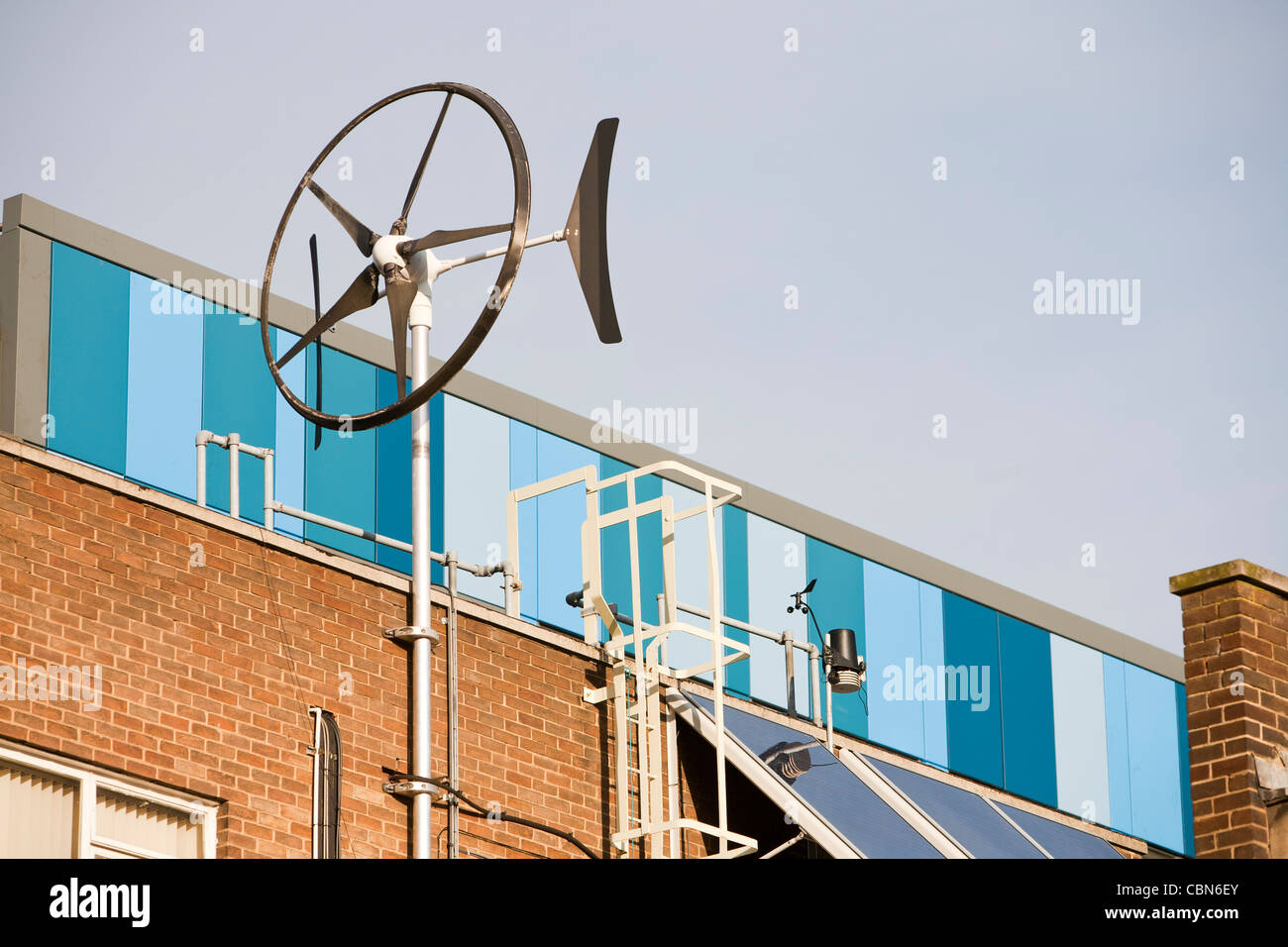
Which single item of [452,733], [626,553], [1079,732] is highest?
[626,553]

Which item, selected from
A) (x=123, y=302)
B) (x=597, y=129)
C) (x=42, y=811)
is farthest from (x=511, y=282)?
(x=123, y=302)

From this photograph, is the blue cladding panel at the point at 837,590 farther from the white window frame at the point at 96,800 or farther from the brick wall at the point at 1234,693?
the white window frame at the point at 96,800

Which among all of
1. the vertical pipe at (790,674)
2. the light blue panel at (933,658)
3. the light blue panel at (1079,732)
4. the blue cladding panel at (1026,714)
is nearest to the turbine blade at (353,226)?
the vertical pipe at (790,674)

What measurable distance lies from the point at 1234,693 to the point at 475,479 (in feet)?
34.8

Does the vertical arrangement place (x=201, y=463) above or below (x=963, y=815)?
above

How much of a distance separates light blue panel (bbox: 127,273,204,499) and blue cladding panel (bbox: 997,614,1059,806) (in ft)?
34.8

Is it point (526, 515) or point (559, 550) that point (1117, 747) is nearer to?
point (559, 550)

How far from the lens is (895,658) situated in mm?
Result: 24719

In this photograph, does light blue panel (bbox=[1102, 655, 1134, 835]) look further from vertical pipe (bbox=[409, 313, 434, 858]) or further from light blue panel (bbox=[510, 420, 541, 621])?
vertical pipe (bbox=[409, 313, 434, 858])

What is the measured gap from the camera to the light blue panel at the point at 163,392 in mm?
20047

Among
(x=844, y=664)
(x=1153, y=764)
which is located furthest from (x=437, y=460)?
(x=1153, y=764)

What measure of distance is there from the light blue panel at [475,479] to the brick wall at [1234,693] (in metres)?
9.75

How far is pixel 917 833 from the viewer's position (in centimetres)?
1816

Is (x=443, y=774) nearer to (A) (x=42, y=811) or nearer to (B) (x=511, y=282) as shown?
(A) (x=42, y=811)
